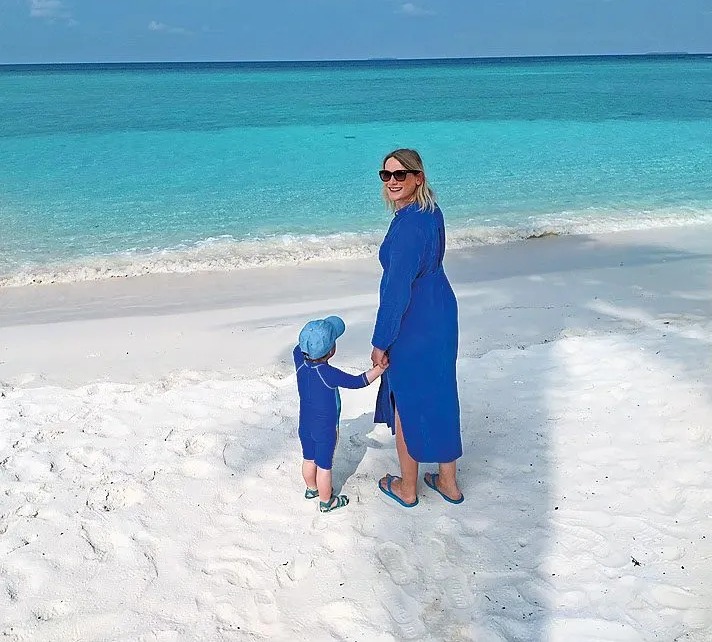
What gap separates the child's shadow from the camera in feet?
13.0

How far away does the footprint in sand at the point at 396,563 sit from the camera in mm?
3078

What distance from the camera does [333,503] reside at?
3588 millimetres

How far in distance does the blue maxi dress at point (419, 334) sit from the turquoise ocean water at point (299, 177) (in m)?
6.42

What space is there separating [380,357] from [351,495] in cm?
91

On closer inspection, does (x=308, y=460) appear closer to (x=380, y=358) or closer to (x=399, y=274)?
(x=380, y=358)

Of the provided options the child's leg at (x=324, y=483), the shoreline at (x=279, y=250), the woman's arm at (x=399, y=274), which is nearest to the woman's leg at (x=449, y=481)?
the child's leg at (x=324, y=483)

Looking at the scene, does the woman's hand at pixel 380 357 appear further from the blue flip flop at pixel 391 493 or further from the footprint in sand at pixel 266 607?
the footprint in sand at pixel 266 607

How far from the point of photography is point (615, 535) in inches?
129

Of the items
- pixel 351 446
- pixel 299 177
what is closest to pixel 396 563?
pixel 351 446

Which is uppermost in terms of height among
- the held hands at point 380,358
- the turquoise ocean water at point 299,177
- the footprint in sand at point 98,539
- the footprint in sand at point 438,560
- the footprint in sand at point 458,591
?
the held hands at point 380,358

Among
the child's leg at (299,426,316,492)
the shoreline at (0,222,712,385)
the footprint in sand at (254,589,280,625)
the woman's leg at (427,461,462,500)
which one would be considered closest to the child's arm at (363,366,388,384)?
the child's leg at (299,426,316,492)

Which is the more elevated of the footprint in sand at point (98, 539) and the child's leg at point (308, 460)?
the child's leg at point (308, 460)

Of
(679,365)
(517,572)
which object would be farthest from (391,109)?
(517,572)

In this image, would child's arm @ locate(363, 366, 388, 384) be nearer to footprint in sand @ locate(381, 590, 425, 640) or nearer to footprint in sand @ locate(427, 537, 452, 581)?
footprint in sand @ locate(427, 537, 452, 581)
